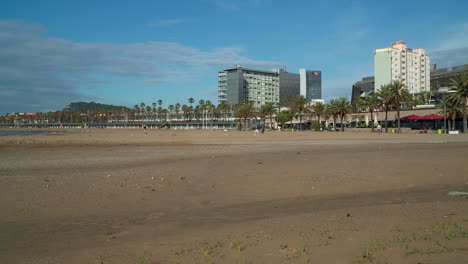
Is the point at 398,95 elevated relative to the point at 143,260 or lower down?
elevated

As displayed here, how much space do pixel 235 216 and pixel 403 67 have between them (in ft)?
510

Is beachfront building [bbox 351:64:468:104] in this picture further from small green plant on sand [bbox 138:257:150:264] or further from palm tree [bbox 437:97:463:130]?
small green plant on sand [bbox 138:257:150:264]

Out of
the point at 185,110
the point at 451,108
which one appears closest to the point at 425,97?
the point at 451,108

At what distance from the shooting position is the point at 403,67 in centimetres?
14088

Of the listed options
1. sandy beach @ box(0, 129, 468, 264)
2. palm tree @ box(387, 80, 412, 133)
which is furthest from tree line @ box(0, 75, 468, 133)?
sandy beach @ box(0, 129, 468, 264)

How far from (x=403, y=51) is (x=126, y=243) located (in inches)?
6269

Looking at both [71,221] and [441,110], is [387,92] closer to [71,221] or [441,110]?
[441,110]

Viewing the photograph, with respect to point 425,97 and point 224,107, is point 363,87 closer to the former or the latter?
point 425,97

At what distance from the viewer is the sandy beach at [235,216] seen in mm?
4637

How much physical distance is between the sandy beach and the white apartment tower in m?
142

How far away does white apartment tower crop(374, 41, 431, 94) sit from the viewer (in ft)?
456

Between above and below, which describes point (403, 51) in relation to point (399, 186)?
above

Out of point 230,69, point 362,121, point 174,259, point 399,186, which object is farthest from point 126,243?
point 230,69

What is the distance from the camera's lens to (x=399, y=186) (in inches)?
408
